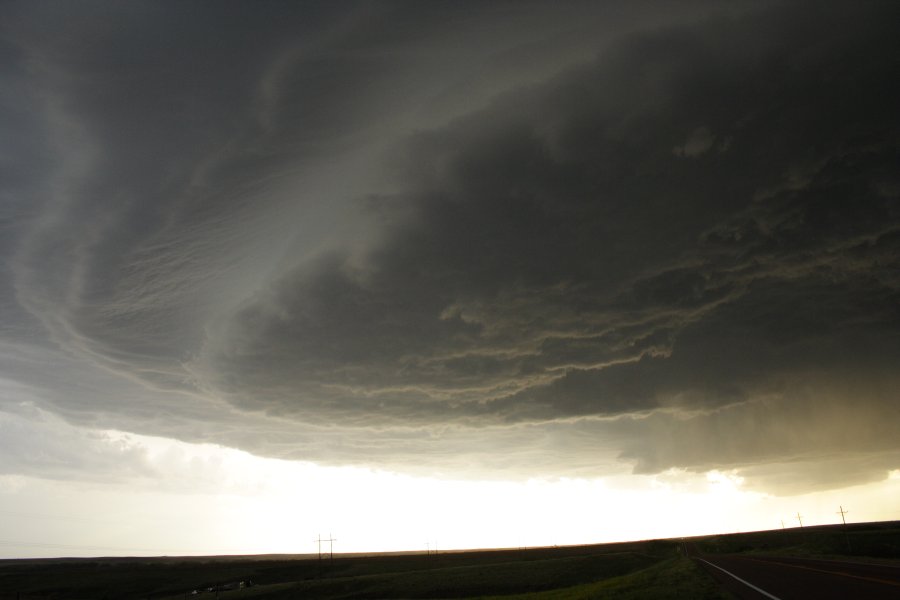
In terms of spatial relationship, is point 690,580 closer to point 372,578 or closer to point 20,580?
point 372,578

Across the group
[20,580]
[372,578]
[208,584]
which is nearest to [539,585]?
[372,578]

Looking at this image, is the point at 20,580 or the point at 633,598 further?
the point at 20,580

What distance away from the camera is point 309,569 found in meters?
142

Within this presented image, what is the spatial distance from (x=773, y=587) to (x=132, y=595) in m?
116

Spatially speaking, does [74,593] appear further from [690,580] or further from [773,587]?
[773,587]

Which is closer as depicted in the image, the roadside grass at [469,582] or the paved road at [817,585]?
the paved road at [817,585]

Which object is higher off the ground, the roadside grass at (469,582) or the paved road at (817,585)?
Result: the paved road at (817,585)

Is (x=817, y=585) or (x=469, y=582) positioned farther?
(x=469, y=582)

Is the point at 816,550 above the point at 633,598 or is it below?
below

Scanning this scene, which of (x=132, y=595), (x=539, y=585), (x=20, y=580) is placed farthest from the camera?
(x=20, y=580)

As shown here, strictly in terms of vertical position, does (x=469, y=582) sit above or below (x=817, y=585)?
below

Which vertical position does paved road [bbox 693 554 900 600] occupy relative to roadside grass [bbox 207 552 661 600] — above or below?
above

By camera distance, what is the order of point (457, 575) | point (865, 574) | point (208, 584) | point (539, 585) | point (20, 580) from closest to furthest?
point (865, 574), point (539, 585), point (457, 575), point (208, 584), point (20, 580)

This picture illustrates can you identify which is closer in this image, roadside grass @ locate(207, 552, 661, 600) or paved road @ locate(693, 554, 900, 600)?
paved road @ locate(693, 554, 900, 600)
